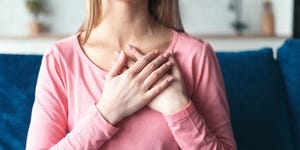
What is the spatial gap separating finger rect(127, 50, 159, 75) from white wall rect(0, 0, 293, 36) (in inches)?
71.6

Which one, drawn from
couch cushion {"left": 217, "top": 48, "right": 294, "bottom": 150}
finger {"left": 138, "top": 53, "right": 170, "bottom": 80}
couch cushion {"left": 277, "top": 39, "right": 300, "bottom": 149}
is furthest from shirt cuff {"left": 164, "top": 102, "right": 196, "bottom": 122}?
couch cushion {"left": 277, "top": 39, "right": 300, "bottom": 149}

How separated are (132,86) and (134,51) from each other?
9 centimetres

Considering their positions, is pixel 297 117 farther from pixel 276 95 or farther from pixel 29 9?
pixel 29 9

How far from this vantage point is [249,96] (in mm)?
1595

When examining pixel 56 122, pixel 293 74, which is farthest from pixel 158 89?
pixel 293 74

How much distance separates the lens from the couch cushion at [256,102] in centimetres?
156

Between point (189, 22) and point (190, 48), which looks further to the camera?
point (189, 22)

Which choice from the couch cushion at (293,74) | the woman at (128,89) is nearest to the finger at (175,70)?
the woman at (128,89)

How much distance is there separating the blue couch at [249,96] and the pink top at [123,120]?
1.54 ft

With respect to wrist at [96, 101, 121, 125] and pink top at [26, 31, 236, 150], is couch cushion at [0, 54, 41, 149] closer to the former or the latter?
pink top at [26, 31, 236, 150]

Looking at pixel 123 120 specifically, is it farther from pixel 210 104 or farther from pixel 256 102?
pixel 256 102

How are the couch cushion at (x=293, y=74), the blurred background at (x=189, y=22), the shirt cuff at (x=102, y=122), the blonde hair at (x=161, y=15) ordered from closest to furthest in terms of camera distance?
the shirt cuff at (x=102, y=122) < the blonde hair at (x=161, y=15) < the couch cushion at (x=293, y=74) < the blurred background at (x=189, y=22)

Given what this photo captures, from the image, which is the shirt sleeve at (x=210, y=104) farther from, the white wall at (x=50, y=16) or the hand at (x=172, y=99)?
the white wall at (x=50, y=16)

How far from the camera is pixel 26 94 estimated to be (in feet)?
5.00
